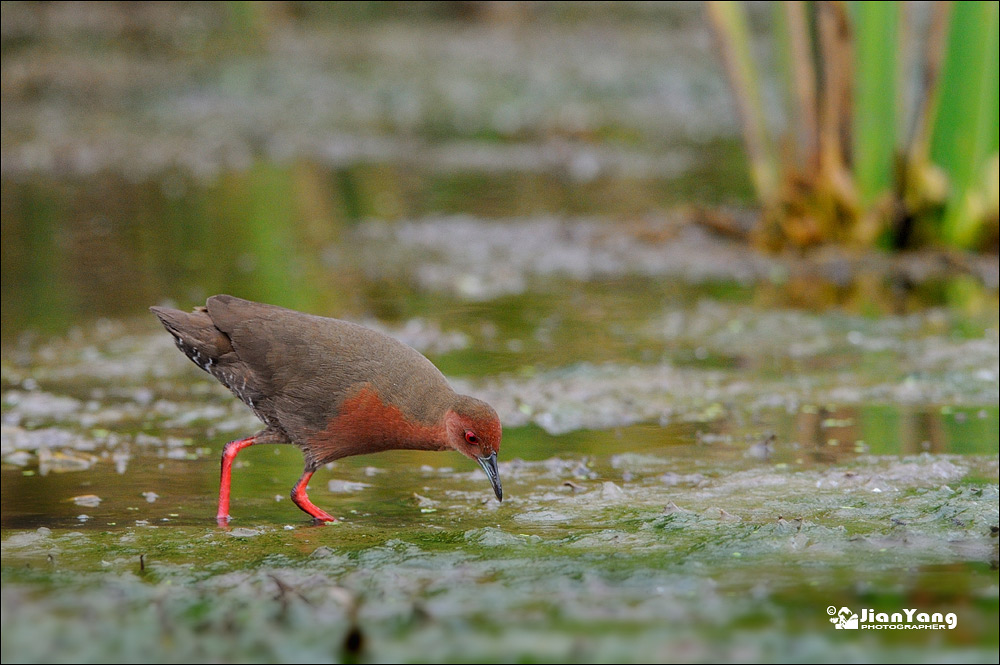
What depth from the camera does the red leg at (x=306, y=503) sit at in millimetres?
5270

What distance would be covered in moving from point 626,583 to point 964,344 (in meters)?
4.54

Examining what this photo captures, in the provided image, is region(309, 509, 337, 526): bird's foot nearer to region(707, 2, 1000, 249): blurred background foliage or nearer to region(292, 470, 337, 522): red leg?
region(292, 470, 337, 522): red leg

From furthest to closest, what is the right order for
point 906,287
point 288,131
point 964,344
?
point 288,131 < point 906,287 < point 964,344

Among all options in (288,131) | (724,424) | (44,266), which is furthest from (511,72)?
(724,424)

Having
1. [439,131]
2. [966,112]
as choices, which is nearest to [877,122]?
[966,112]

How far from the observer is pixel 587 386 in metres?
7.48

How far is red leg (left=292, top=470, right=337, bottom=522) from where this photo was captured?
5270 millimetres

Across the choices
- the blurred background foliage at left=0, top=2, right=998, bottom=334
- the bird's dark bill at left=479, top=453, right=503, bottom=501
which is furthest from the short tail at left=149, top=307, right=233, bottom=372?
the blurred background foliage at left=0, top=2, right=998, bottom=334

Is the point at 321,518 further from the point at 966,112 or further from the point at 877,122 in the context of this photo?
the point at 966,112

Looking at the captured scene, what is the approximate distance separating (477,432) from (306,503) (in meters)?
0.71

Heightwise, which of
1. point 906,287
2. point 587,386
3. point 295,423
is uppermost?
point 906,287

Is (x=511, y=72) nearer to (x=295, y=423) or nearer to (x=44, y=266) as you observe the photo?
(x=44, y=266)

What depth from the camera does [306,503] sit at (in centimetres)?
535

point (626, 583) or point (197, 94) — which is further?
point (197, 94)
